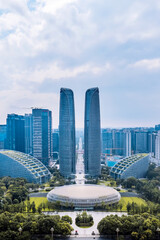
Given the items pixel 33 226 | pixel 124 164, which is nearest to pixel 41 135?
pixel 124 164

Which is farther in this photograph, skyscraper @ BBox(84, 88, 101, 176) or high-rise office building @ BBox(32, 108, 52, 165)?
high-rise office building @ BBox(32, 108, 52, 165)

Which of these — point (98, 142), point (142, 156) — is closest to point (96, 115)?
point (98, 142)

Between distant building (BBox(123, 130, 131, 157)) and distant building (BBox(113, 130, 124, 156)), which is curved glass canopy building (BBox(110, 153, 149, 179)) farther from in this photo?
distant building (BBox(113, 130, 124, 156))

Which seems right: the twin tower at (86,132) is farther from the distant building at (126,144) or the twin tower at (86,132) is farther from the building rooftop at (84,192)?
the distant building at (126,144)

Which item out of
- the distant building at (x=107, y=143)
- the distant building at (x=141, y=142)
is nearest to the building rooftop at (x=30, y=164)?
the distant building at (x=107, y=143)

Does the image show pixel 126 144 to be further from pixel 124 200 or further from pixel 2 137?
pixel 2 137

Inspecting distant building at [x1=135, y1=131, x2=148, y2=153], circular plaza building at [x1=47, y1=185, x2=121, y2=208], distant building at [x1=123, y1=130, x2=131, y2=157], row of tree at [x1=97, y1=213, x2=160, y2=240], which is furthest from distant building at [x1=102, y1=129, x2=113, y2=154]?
row of tree at [x1=97, y1=213, x2=160, y2=240]

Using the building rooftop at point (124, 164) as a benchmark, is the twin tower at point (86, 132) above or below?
above
